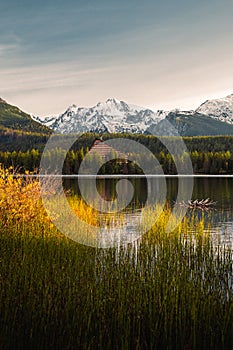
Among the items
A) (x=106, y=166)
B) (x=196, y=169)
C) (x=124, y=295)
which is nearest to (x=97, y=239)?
(x=124, y=295)

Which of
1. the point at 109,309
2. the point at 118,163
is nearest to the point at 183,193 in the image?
the point at 109,309

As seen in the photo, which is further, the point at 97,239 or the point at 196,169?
the point at 196,169

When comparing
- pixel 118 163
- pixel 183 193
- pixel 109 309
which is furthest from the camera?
pixel 118 163

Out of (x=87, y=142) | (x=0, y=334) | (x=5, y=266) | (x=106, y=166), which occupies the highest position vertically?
(x=87, y=142)

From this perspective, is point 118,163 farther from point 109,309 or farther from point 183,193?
point 109,309

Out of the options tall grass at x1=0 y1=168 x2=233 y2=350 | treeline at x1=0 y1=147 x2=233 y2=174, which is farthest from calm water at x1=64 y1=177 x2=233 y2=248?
treeline at x1=0 y1=147 x2=233 y2=174

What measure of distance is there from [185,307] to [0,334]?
258cm

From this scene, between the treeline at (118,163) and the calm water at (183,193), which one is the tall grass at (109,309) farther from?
the treeline at (118,163)

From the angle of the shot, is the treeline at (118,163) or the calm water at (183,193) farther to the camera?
the treeline at (118,163)

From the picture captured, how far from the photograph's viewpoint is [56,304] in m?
6.04

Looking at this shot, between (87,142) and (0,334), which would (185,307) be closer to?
(0,334)

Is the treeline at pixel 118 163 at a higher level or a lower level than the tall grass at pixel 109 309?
higher

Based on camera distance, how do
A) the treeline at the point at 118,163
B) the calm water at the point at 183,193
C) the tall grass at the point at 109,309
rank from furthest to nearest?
the treeline at the point at 118,163 < the calm water at the point at 183,193 < the tall grass at the point at 109,309

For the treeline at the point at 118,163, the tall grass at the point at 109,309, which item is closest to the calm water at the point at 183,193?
the tall grass at the point at 109,309
